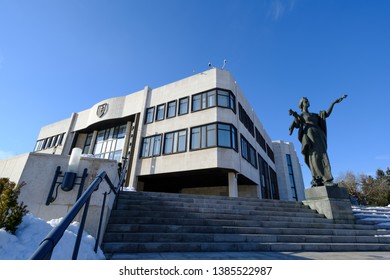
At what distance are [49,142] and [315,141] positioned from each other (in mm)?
30608

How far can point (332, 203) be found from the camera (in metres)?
7.80

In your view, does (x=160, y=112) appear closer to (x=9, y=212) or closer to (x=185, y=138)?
(x=185, y=138)

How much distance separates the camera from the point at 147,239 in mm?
4883

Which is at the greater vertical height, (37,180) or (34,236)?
(37,180)

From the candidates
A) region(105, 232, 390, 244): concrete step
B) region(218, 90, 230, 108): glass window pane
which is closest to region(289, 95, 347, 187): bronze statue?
region(105, 232, 390, 244): concrete step

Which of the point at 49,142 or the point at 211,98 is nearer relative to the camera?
the point at 211,98

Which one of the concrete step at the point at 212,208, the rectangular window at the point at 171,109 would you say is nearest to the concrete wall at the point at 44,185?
the concrete step at the point at 212,208

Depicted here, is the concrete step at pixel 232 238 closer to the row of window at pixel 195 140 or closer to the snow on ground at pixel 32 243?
the snow on ground at pixel 32 243

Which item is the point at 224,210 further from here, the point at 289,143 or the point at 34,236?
the point at 289,143

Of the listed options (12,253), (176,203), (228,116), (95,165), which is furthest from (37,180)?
(228,116)

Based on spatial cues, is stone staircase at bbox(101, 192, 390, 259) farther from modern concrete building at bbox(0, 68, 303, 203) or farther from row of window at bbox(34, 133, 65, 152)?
row of window at bbox(34, 133, 65, 152)

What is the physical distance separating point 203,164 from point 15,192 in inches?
480

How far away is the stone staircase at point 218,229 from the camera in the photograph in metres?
4.79

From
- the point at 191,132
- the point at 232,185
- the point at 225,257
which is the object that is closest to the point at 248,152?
the point at 232,185
